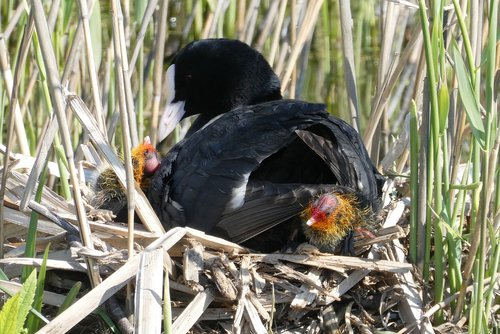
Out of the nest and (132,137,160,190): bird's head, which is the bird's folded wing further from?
(132,137,160,190): bird's head

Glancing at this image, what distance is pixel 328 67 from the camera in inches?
180

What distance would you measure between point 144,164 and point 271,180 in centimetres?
41

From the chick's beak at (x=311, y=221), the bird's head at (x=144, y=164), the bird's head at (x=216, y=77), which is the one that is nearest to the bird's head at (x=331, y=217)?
the chick's beak at (x=311, y=221)

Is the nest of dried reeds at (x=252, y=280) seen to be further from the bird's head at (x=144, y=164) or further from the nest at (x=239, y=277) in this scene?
the bird's head at (x=144, y=164)

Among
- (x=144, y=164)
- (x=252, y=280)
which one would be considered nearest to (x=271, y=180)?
(x=252, y=280)

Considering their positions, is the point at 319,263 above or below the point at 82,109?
below

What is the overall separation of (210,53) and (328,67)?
1.49 m

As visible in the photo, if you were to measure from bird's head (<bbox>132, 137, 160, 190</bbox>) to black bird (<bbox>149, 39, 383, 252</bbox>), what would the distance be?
0.07m

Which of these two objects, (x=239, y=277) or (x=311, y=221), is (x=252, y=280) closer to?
(x=239, y=277)

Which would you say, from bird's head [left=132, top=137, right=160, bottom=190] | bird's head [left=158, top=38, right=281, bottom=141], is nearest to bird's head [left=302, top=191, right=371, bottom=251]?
bird's head [left=132, top=137, right=160, bottom=190]

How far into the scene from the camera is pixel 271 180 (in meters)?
2.43

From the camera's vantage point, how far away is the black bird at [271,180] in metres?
2.28

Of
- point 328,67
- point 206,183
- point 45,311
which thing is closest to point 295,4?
point 328,67

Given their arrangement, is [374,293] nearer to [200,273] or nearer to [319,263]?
[319,263]
